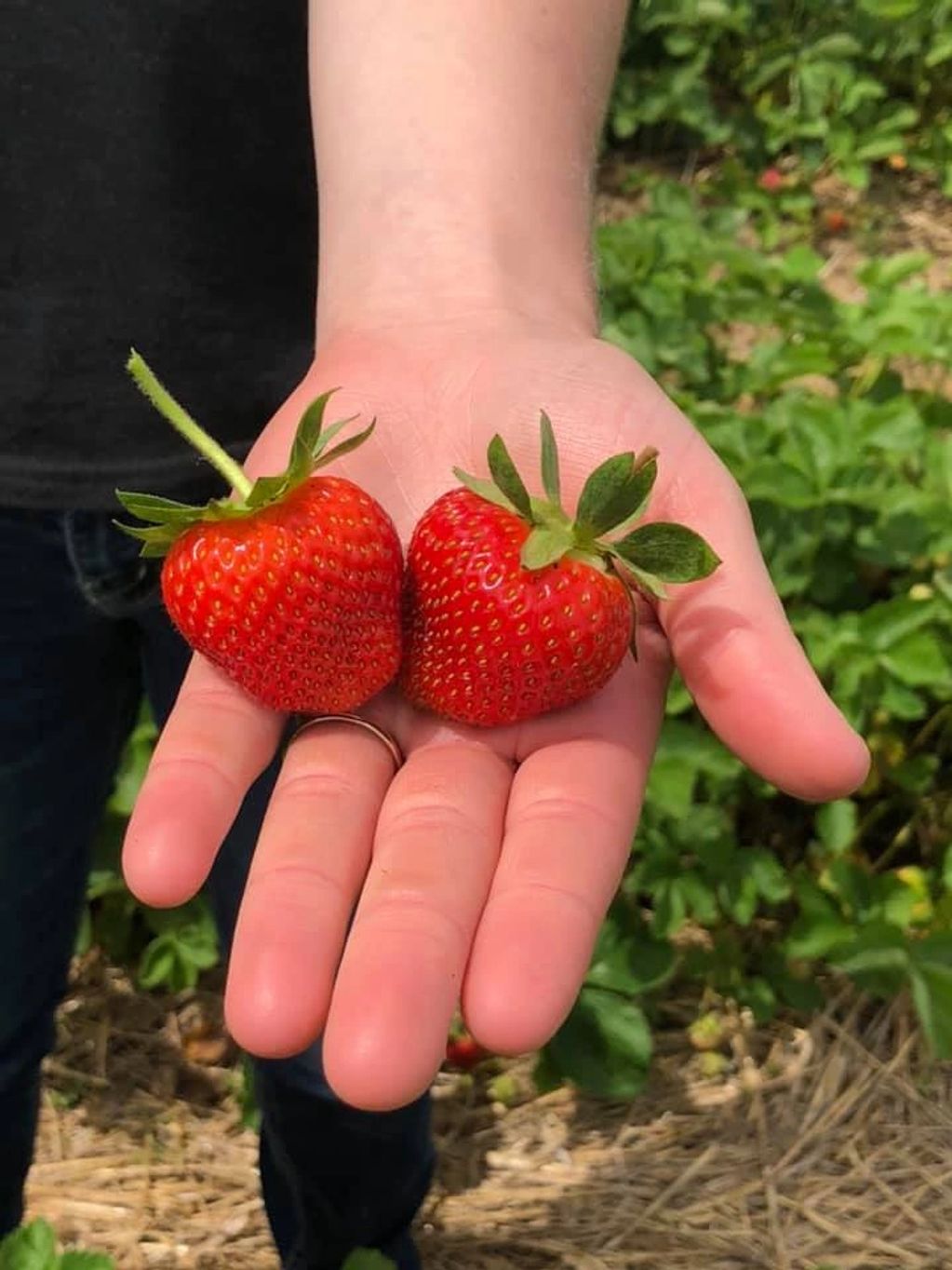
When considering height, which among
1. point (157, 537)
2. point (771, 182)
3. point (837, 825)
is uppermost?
point (771, 182)

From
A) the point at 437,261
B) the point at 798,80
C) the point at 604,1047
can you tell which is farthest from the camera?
the point at 798,80

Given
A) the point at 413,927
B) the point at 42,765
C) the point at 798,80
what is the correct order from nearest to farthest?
the point at 413,927, the point at 42,765, the point at 798,80

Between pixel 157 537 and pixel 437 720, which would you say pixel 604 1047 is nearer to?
pixel 437 720

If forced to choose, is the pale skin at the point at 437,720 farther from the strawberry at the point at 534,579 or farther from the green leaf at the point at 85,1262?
the green leaf at the point at 85,1262

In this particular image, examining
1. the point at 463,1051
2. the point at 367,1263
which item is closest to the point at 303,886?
the point at 367,1263

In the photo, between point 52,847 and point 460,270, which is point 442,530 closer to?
point 460,270

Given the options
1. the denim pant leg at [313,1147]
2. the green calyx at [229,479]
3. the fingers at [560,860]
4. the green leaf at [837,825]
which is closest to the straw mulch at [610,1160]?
the denim pant leg at [313,1147]
